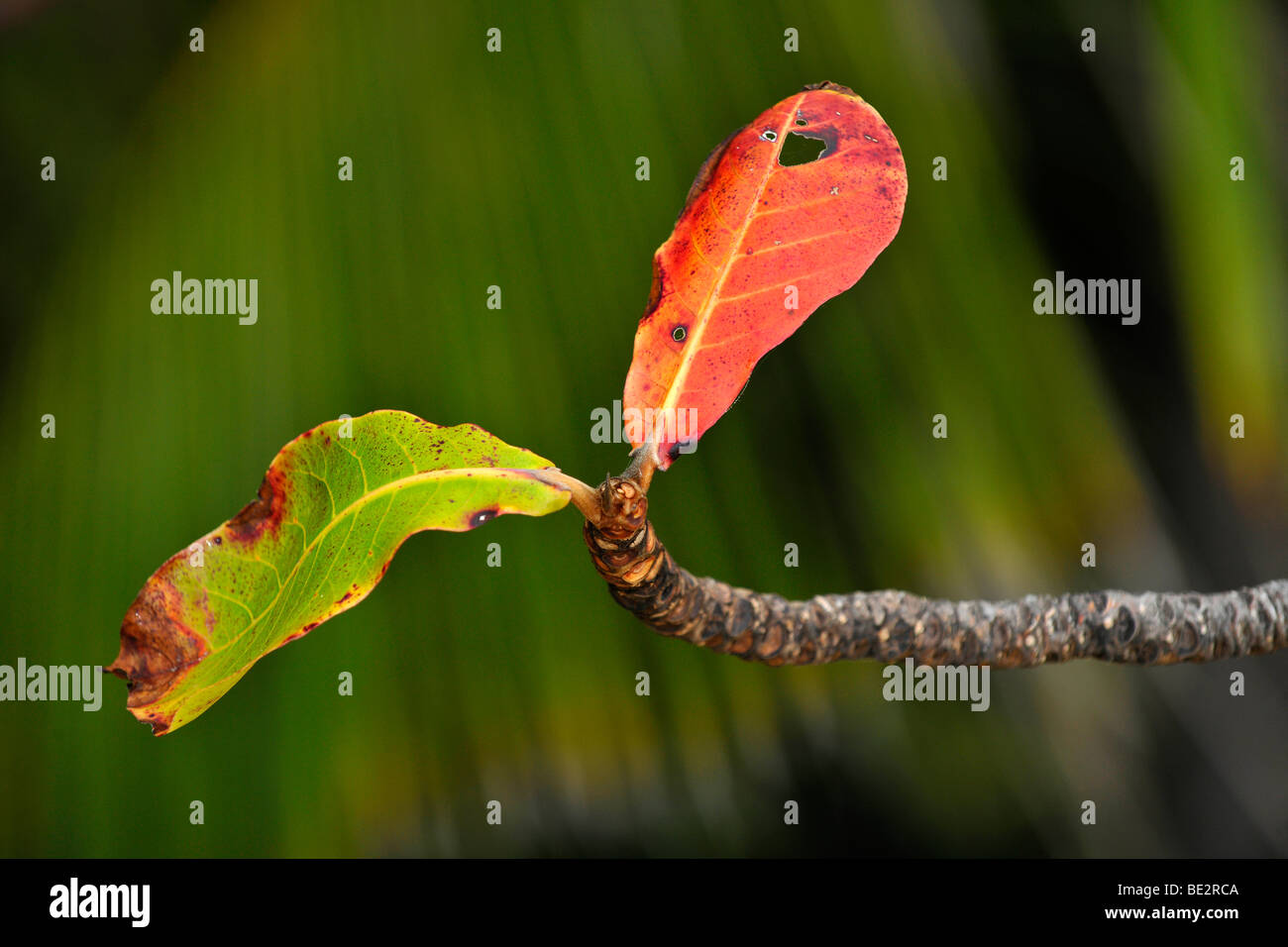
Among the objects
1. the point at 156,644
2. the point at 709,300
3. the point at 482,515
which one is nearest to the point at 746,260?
the point at 709,300

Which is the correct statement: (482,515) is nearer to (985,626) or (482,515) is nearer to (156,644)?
(156,644)

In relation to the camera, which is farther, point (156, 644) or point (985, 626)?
point (985, 626)

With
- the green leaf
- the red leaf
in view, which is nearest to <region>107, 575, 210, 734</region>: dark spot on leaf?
the green leaf

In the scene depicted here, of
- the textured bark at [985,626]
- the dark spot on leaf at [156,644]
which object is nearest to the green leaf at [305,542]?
the dark spot on leaf at [156,644]

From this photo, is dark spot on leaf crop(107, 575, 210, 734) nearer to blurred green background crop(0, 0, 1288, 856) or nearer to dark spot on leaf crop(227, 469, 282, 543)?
dark spot on leaf crop(227, 469, 282, 543)

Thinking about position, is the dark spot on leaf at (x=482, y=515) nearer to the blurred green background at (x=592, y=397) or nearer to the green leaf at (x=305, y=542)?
the green leaf at (x=305, y=542)

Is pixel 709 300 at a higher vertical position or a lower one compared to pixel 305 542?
higher
